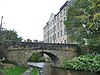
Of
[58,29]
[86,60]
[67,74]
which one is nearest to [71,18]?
[86,60]

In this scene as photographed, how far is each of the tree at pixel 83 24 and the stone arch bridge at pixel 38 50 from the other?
3.81 metres

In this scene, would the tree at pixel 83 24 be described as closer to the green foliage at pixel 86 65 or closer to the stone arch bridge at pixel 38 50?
the green foliage at pixel 86 65

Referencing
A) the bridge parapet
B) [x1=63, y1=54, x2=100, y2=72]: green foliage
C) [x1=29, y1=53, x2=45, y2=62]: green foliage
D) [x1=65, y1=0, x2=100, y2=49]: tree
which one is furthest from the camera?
[x1=29, y1=53, x2=45, y2=62]: green foliage

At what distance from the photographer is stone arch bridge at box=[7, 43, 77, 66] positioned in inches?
1487

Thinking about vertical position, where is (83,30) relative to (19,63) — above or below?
above

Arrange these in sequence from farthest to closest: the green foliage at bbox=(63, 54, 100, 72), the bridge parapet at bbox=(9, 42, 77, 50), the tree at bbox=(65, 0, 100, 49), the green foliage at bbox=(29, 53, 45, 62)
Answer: the green foliage at bbox=(29, 53, 45, 62) → the bridge parapet at bbox=(9, 42, 77, 50) → the tree at bbox=(65, 0, 100, 49) → the green foliage at bbox=(63, 54, 100, 72)

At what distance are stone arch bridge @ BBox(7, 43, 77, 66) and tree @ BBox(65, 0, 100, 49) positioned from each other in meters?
3.81

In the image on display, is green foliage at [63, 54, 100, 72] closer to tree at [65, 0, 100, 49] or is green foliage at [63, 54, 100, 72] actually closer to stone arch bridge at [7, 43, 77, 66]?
tree at [65, 0, 100, 49]

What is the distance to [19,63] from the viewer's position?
38.7 m

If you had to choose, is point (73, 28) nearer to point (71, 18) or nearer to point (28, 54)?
point (71, 18)

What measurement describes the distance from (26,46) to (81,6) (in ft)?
33.2

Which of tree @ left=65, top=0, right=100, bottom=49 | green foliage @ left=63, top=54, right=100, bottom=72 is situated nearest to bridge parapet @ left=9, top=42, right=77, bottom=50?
tree @ left=65, top=0, right=100, bottom=49

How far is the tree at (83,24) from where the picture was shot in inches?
1203

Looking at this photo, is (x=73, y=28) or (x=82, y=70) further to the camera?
(x=73, y=28)
